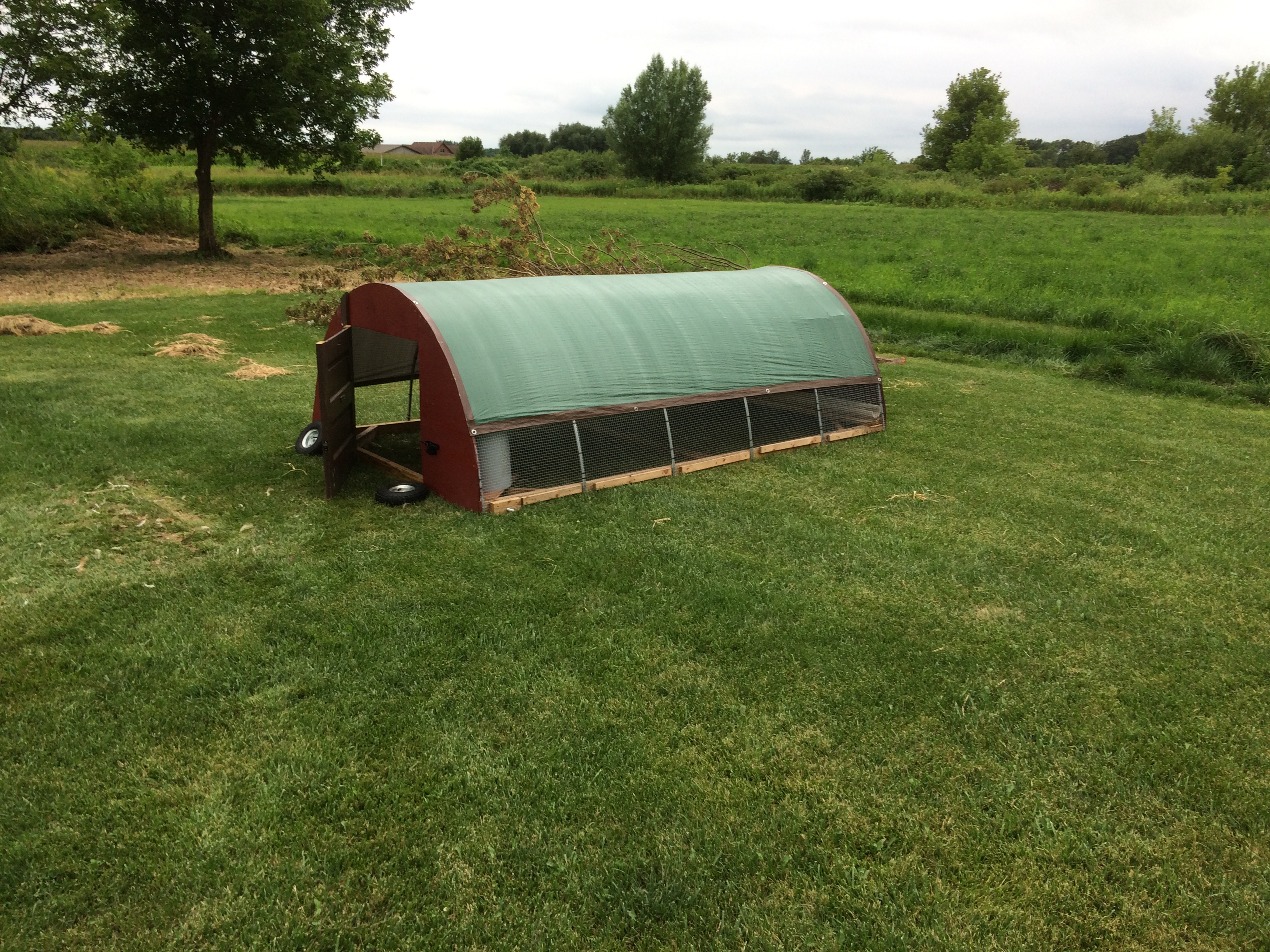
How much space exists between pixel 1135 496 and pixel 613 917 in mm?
7975

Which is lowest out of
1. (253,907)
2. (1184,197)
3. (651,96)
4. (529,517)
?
(253,907)

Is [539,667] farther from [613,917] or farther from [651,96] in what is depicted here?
A: [651,96]

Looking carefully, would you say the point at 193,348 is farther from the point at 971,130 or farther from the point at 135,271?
the point at 971,130

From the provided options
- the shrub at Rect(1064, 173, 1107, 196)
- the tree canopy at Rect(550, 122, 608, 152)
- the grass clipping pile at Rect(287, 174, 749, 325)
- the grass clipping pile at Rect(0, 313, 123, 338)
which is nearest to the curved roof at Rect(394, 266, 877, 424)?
the grass clipping pile at Rect(287, 174, 749, 325)

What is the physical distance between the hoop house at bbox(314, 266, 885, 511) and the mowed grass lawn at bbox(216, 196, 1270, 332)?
9306 millimetres

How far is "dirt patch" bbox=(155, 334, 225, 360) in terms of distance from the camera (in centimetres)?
1399

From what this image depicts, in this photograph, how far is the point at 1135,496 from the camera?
9.01 meters

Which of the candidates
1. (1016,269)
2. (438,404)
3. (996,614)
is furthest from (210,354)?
(1016,269)

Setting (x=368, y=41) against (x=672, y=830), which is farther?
(x=368, y=41)

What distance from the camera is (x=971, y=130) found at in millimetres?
83812

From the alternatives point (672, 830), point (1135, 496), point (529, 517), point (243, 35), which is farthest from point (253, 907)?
point (243, 35)

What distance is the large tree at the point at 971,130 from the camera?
243ft

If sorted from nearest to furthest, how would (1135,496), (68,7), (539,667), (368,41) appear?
(539,667) → (1135,496) → (68,7) → (368,41)

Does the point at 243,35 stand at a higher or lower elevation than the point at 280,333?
higher
